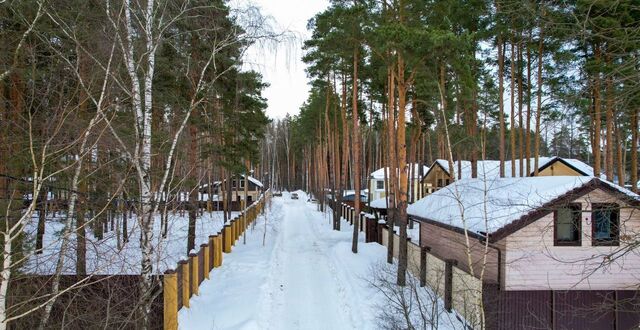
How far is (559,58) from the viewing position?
5.76 m

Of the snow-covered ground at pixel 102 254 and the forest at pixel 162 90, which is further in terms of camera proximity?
the snow-covered ground at pixel 102 254

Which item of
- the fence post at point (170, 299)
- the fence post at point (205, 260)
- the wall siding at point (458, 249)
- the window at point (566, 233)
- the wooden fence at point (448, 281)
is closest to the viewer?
the fence post at point (170, 299)

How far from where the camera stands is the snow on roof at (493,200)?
9.20 meters

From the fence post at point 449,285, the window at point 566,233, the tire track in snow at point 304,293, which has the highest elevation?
the window at point 566,233

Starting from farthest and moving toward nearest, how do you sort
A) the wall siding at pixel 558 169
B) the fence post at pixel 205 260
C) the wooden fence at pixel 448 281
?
the wall siding at pixel 558 169
the fence post at pixel 205 260
the wooden fence at pixel 448 281

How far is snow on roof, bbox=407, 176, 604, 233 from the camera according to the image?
9195mm

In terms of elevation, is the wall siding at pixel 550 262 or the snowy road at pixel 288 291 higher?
the wall siding at pixel 550 262

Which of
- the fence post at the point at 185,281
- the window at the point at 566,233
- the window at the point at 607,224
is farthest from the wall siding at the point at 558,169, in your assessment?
the fence post at the point at 185,281

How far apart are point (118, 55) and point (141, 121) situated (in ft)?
3.46

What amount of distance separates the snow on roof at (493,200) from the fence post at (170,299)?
5322 mm

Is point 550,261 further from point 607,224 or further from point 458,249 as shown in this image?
point 458,249

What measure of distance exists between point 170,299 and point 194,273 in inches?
104

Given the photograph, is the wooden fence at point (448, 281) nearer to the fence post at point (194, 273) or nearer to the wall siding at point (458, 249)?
the wall siding at point (458, 249)

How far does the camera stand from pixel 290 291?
1189cm
